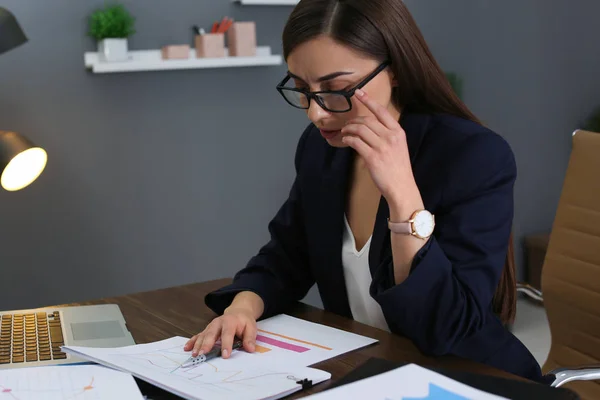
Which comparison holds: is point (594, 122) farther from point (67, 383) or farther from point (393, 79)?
point (67, 383)

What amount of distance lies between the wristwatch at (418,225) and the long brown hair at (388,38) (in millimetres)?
250

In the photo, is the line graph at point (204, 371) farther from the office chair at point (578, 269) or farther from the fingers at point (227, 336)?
the office chair at point (578, 269)

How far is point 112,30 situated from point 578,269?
1.69 m

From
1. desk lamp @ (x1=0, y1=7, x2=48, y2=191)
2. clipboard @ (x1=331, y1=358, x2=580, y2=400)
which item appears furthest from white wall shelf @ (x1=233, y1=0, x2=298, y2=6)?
clipboard @ (x1=331, y1=358, x2=580, y2=400)

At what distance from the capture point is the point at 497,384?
985 millimetres

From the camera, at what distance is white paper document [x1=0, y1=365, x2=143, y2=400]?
1040 mm

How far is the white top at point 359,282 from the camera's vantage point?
A: 1502 millimetres

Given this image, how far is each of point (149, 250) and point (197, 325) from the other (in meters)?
1.63

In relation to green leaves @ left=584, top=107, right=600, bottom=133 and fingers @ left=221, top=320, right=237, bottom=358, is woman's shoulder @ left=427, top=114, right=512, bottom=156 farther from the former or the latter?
green leaves @ left=584, top=107, right=600, bottom=133

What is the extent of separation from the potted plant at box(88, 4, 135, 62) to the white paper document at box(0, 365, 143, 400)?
1712 millimetres

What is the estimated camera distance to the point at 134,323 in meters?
1.44

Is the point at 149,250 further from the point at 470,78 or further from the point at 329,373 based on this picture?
the point at 329,373

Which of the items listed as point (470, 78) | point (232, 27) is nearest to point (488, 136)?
point (232, 27)

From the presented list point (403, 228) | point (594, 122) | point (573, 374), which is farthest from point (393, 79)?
point (594, 122)
